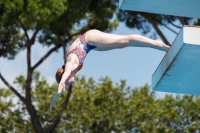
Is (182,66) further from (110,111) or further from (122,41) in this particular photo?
(110,111)

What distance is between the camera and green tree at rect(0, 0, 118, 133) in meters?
19.3

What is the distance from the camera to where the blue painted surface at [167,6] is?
944cm

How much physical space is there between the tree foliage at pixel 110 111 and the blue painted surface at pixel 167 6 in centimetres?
1272

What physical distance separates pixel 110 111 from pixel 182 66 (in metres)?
14.3

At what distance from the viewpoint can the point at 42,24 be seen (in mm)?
19594

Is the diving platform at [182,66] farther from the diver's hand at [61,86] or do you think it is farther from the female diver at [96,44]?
the diver's hand at [61,86]

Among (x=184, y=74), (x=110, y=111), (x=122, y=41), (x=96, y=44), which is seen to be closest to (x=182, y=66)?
(x=184, y=74)

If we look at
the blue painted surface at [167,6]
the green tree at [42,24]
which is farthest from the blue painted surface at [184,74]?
the green tree at [42,24]

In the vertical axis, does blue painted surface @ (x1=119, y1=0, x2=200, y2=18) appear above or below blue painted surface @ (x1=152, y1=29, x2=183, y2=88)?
above

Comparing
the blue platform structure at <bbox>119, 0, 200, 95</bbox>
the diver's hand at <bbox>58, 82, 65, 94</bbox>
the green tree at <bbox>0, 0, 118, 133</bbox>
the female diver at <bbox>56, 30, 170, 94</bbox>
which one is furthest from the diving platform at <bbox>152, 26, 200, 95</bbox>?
the green tree at <bbox>0, 0, 118, 133</bbox>

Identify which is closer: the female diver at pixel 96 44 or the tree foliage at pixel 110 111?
the female diver at pixel 96 44

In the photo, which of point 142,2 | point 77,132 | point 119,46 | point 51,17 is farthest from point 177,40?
point 77,132

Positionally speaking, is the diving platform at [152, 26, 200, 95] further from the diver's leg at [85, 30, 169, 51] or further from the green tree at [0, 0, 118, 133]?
the green tree at [0, 0, 118, 133]

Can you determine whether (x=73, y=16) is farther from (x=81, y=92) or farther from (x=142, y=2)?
(x=142, y=2)
